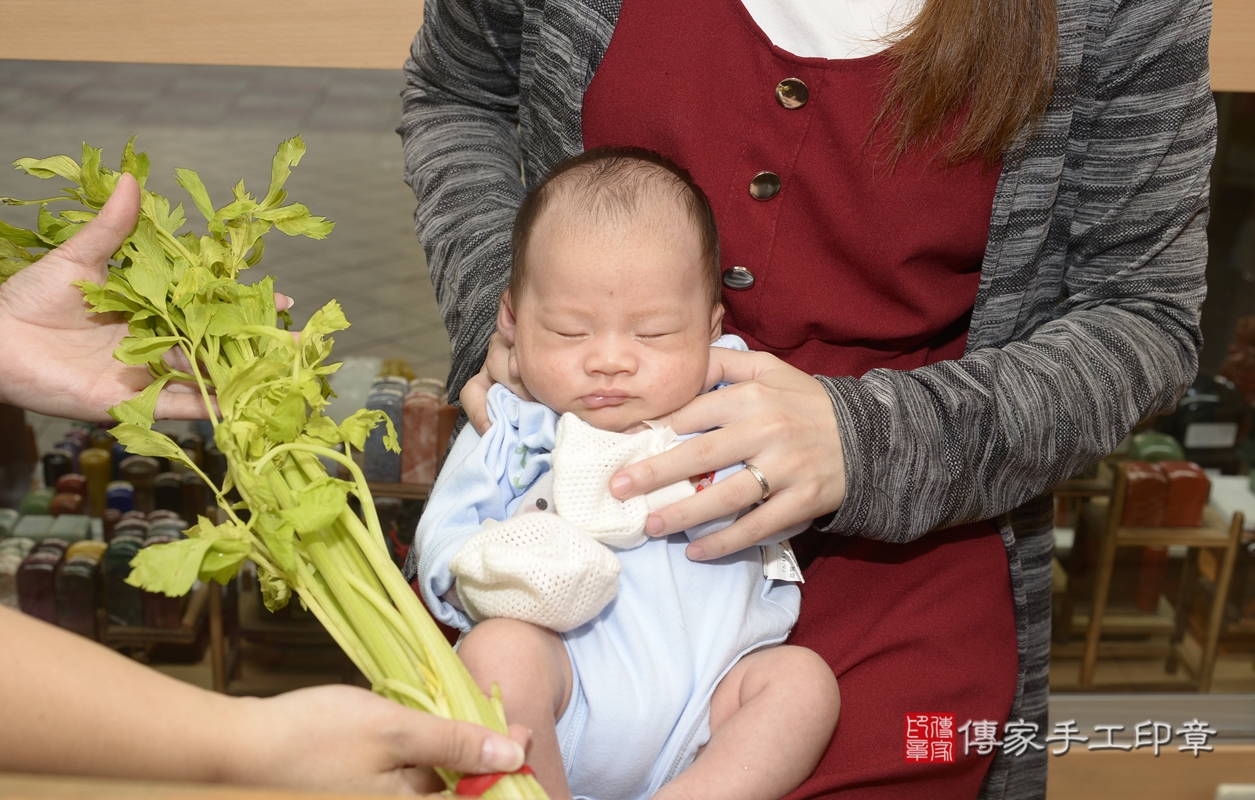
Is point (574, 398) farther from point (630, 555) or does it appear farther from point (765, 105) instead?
point (765, 105)

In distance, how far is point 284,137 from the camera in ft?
8.09

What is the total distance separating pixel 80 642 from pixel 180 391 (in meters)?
0.61

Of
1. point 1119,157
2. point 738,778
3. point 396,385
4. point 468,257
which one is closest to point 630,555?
point 738,778

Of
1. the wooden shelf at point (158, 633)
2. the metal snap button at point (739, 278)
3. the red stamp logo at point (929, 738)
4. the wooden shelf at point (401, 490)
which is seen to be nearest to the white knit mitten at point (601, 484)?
the metal snap button at point (739, 278)

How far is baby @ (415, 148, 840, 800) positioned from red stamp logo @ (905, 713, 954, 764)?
0.13 metres

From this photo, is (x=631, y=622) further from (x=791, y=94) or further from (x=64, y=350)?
(x=64, y=350)

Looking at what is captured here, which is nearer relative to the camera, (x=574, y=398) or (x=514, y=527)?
(x=514, y=527)

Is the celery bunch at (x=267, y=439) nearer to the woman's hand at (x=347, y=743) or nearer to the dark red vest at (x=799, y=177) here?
the woman's hand at (x=347, y=743)

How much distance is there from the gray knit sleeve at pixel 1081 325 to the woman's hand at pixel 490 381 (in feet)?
1.30

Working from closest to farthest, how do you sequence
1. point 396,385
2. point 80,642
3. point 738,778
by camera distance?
point 80,642 → point 738,778 → point 396,385

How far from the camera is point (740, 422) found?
1137 millimetres

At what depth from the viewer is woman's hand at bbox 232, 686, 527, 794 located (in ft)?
2.59

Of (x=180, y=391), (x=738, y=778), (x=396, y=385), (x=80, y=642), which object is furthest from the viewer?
(x=396, y=385)

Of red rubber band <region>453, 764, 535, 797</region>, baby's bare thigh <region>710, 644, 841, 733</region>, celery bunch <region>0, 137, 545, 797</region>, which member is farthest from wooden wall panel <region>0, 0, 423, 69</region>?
red rubber band <region>453, 764, 535, 797</region>
